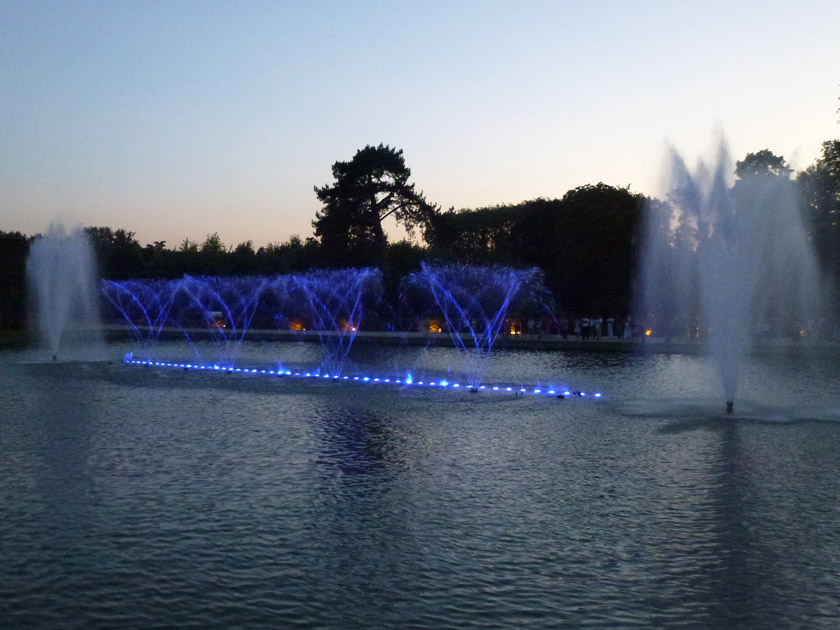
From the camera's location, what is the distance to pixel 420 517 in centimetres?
1066

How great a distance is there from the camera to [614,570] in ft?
28.3

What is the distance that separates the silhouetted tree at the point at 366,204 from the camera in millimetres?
66625

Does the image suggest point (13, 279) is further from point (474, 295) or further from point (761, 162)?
point (761, 162)

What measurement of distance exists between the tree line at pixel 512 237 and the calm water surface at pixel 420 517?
1107 inches

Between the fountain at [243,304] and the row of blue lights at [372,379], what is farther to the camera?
the fountain at [243,304]

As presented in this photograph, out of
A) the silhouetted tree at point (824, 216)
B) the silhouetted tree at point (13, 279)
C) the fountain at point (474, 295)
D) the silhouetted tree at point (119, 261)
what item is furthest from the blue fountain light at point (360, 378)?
the silhouetted tree at point (119, 261)

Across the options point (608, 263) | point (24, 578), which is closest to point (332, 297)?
point (608, 263)

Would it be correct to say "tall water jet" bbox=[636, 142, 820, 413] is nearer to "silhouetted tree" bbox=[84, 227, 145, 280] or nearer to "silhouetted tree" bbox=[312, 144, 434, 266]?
"silhouetted tree" bbox=[312, 144, 434, 266]

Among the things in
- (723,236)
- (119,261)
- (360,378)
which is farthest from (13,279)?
(723,236)

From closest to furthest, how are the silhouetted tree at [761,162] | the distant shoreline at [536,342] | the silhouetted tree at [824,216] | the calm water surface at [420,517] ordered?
the calm water surface at [420,517] → the distant shoreline at [536,342] → the silhouetted tree at [824,216] → the silhouetted tree at [761,162]

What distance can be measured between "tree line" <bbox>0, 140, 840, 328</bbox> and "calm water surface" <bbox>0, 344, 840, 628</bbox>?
2813 cm

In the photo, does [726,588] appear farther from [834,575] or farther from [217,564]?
[217,564]

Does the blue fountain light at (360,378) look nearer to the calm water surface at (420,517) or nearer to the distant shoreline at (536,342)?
the calm water surface at (420,517)

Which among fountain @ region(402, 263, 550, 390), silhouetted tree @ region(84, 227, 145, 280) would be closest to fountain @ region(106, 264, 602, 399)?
fountain @ region(402, 263, 550, 390)
